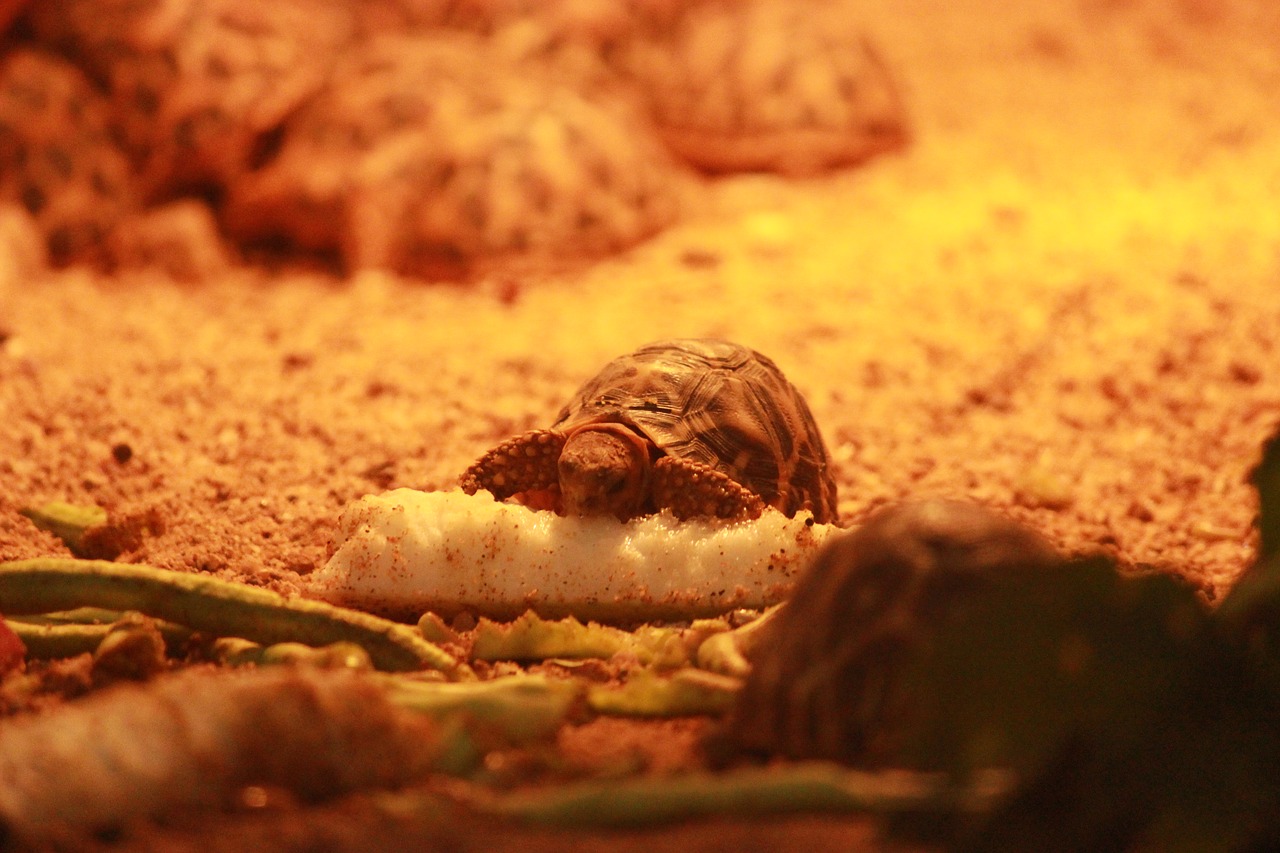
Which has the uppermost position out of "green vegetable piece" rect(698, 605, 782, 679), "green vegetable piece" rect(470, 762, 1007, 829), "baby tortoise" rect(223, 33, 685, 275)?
"baby tortoise" rect(223, 33, 685, 275)

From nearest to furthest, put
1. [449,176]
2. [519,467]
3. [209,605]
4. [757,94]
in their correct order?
[209,605] < [519,467] < [449,176] < [757,94]

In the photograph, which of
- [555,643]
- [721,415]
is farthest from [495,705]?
[721,415]

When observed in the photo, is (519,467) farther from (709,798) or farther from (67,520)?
(709,798)

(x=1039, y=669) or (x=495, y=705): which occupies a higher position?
(x=1039, y=669)

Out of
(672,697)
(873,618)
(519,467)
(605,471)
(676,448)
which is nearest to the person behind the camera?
(873,618)

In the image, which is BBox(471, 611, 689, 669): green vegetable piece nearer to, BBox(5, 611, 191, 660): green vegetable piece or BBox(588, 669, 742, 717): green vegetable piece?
BBox(588, 669, 742, 717): green vegetable piece

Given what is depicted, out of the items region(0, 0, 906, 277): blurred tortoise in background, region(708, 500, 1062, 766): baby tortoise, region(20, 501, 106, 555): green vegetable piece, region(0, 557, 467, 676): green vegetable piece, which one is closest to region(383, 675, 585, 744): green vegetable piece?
region(0, 557, 467, 676): green vegetable piece

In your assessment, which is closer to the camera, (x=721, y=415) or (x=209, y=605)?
(x=209, y=605)
